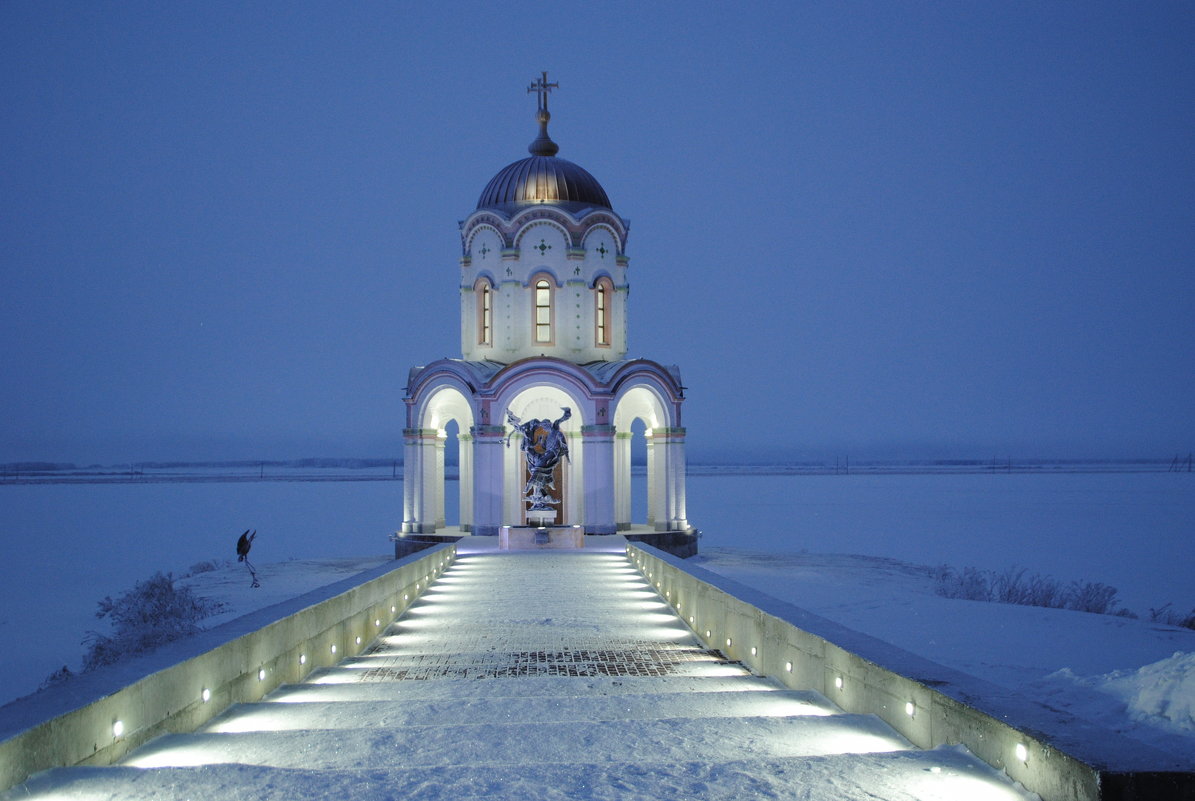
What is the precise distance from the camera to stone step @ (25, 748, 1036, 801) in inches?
163

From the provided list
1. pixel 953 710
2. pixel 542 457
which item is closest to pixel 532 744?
pixel 953 710

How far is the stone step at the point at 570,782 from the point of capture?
13.6 ft

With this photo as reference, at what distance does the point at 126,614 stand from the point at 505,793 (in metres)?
21.2

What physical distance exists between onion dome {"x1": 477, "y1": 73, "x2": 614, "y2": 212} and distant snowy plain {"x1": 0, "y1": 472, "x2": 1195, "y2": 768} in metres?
9.85

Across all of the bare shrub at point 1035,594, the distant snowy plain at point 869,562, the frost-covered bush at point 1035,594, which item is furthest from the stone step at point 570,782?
the bare shrub at point 1035,594

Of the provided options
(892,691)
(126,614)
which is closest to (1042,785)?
(892,691)

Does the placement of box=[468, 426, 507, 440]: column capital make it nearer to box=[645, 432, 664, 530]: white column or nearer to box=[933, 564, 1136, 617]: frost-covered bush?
box=[645, 432, 664, 530]: white column

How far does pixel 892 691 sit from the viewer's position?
554 cm

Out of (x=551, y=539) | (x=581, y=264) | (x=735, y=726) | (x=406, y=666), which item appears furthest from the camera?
(x=581, y=264)

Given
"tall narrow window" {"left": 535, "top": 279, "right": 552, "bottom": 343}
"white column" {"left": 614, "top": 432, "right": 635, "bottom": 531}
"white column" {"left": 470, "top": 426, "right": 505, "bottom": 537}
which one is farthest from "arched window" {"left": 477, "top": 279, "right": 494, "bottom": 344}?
"white column" {"left": 614, "top": 432, "right": 635, "bottom": 531}

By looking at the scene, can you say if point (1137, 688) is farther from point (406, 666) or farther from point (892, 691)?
point (406, 666)

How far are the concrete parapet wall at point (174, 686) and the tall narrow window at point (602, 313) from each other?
17.1m

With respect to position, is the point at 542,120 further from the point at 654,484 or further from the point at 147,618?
the point at 147,618

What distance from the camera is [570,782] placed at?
14.1 feet
